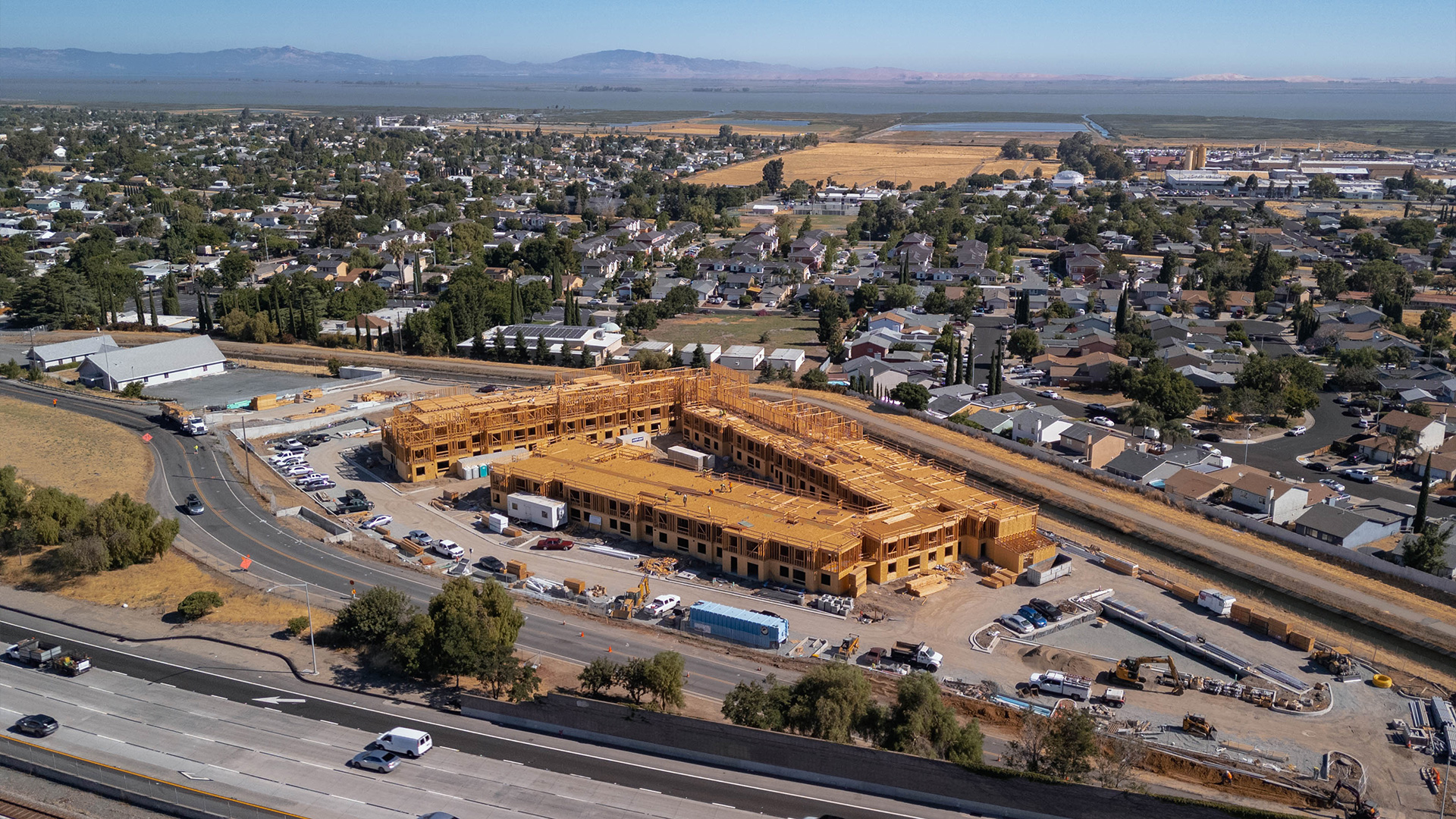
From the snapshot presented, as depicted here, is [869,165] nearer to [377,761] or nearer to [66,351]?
[66,351]

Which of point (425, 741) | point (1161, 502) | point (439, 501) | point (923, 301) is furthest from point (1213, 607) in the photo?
point (923, 301)

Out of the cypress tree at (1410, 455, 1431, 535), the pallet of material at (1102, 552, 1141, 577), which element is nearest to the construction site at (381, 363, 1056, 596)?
the pallet of material at (1102, 552, 1141, 577)

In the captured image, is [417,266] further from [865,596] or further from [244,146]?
[244,146]

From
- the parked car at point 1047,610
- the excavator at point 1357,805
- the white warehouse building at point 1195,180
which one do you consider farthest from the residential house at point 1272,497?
the white warehouse building at point 1195,180

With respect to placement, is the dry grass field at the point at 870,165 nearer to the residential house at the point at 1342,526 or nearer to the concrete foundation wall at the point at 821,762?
the residential house at the point at 1342,526

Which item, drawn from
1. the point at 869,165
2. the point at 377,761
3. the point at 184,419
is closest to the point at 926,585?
the point at 377,761
